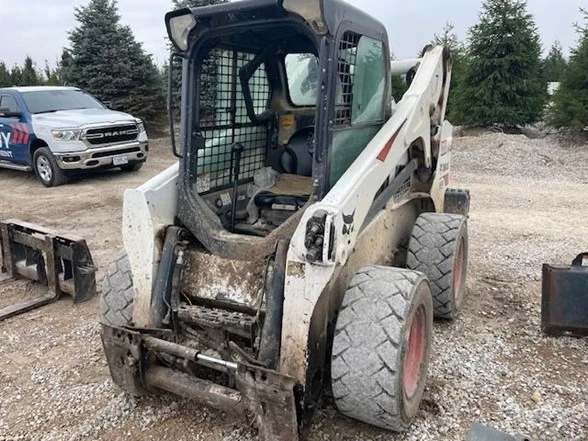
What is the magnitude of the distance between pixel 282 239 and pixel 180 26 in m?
1.40

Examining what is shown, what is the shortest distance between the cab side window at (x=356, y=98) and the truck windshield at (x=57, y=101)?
31.0 feet

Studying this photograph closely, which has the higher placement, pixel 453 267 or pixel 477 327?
pixel 453 267

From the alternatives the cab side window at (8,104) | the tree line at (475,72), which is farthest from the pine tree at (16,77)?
the cab side window at (8,104)

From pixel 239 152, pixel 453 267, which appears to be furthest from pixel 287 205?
pixel 453 267

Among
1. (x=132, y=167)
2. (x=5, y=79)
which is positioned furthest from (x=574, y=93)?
(x=5, y=79)

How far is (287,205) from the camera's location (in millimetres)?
3830

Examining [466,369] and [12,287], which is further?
[12,287]

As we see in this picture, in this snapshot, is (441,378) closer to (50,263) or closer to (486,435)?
(486,435)

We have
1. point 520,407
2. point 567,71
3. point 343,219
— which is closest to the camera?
point 343,219

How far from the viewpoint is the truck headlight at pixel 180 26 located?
3232mm

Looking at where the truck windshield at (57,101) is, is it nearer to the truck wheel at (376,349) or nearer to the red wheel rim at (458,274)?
the red wheel rim at (458,274)

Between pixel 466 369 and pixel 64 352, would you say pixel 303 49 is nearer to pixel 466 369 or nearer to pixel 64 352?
pixel 466 369

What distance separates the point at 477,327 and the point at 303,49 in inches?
101

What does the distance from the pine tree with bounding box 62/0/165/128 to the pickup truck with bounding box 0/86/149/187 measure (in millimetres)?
5352
